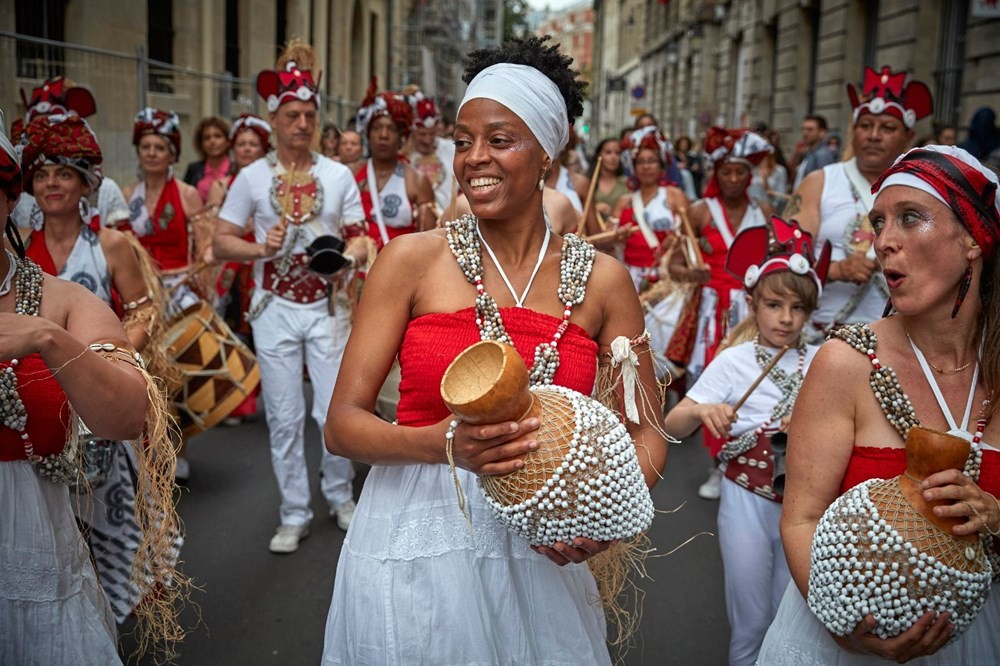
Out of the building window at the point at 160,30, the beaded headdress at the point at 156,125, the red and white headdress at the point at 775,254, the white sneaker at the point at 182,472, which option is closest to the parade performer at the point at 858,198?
the red and white headdress at the point at 775,254

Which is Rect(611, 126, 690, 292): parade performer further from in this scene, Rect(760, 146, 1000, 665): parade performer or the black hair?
Rect(760, 146, 1000, 665): parade performer

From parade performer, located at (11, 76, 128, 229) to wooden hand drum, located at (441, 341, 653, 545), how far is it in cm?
303

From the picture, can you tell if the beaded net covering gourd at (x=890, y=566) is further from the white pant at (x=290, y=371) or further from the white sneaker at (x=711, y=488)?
the white sneaker at (x=711, y=488)

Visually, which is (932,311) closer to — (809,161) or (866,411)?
(866,411)

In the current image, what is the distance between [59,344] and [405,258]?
2.86 feet

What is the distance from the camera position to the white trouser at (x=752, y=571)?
374 centimetres

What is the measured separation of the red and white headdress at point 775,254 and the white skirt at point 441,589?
211 cm

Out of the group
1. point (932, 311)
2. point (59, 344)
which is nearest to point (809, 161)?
point (932, 311)

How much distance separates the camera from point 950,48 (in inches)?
637

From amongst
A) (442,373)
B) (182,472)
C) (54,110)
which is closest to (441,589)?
(442,373)

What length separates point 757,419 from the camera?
3939 millimetres

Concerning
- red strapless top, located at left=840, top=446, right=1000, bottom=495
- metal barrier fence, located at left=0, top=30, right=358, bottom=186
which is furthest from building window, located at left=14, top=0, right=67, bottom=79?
red strapless top, located at left=840, top=446, right=1000, bottom=495

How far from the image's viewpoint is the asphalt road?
4.46 meters

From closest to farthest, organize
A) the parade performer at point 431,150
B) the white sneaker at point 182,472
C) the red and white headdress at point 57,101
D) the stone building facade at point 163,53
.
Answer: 1. the red and white headdress at point 57,101
2. the white sneaker at point 182,472
3. the stone building facade at point 163,53
4. the parade performer at point 431,150
